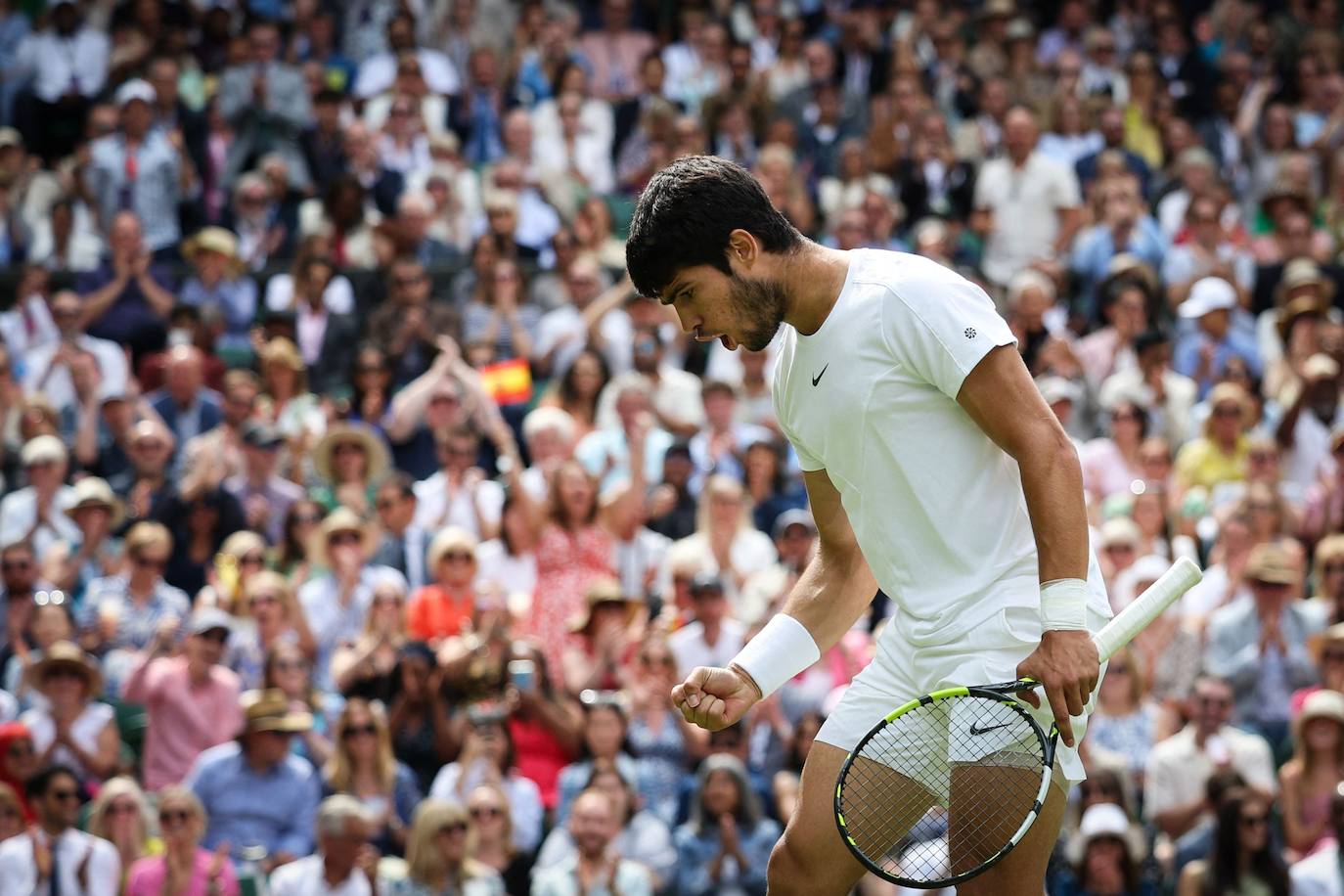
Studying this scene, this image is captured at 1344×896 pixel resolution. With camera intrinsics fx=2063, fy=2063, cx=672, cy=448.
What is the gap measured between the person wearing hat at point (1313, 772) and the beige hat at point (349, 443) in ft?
15.5

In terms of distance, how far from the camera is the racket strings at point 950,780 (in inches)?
157

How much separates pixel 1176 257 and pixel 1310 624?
12.2 ft

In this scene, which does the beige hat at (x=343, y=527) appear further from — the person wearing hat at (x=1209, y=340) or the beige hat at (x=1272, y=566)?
the person wearing hat at (x=1209, y=340)

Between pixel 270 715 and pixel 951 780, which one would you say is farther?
pixel 270 715

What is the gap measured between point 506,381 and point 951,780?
24.9 feet

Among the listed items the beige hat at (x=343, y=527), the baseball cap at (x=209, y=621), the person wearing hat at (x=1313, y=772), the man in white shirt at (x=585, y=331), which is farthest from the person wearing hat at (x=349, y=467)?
the person wearing hat at (x=1313, y=772)

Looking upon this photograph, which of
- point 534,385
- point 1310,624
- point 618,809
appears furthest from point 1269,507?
point 534,385

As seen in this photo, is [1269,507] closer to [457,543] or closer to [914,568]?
[457,543]

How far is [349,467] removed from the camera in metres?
10.6

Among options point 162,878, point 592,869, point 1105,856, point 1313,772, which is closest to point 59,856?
point 162,878

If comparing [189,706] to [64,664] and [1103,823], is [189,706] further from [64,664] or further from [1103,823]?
[1103,823]

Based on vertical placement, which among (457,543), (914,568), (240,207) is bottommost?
(457,543)

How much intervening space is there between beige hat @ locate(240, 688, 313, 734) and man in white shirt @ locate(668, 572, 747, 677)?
1.67m

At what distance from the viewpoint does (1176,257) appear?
12.4 meters
